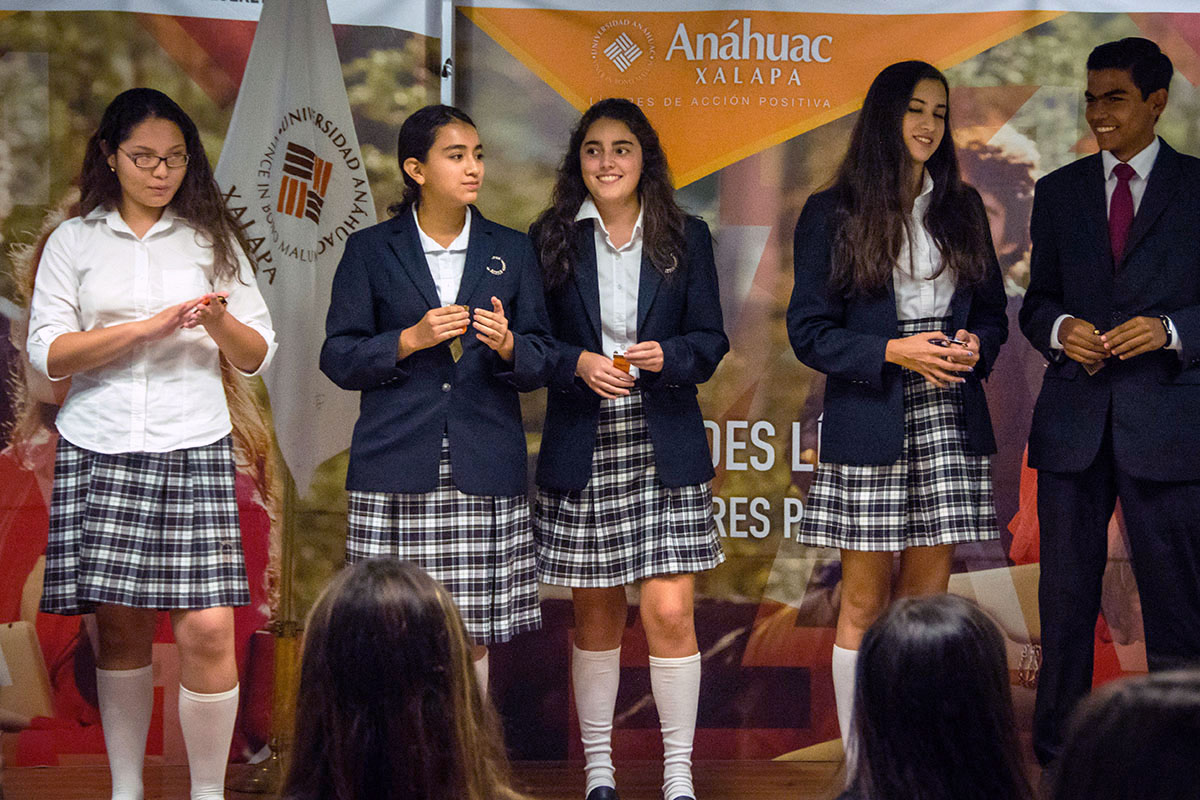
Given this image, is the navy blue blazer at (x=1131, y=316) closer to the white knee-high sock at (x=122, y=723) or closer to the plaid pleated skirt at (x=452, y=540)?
the plaid pleated skirt at (x=452, y=540)

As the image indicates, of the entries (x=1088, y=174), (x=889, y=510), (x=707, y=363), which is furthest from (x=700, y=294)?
(x=1088, y=174)

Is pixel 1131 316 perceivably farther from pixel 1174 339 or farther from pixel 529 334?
pixel 529 334

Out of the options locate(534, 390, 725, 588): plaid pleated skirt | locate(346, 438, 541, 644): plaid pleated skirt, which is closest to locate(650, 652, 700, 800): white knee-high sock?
locate(534, 390, 725, 588): plaid pleated skirt

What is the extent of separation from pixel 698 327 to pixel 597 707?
1064mm

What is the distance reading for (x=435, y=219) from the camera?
3.45 metres

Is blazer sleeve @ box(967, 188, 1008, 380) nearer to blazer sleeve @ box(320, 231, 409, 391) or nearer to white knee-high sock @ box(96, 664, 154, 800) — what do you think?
blazer sleeve @ box(320, 231, 409, 391)

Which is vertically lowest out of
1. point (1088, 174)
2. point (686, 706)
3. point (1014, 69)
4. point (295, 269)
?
point (686, 706)

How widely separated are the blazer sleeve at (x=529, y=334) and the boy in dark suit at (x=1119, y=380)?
134 cm

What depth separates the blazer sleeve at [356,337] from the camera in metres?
3.26

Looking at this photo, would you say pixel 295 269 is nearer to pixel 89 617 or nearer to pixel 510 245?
pixel 510 245

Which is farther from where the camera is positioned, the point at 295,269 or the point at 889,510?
the point at 295,269

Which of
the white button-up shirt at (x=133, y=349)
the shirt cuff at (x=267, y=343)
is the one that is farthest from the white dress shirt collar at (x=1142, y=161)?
the white button-up shirt at (x=133, y=349)

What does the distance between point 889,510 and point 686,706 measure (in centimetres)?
75

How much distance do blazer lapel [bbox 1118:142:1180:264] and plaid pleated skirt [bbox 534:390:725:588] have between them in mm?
1318
